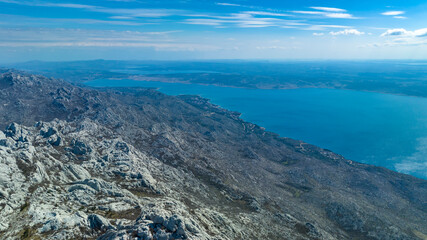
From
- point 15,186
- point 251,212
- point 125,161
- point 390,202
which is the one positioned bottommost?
point 390,202

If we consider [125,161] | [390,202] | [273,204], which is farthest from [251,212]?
[390,202]

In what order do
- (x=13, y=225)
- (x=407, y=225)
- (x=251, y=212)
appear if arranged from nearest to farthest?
(x=13, y=225), (x=251, y=212), (x=407, y=225)

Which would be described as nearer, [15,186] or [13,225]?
[13,225]

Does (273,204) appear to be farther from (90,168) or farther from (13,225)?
(13,225)

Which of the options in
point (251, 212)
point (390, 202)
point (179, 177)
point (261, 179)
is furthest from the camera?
point (261, 179)

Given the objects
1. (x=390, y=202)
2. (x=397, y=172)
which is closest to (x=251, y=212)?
(x=390, y=202)

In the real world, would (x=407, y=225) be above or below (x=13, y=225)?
below
